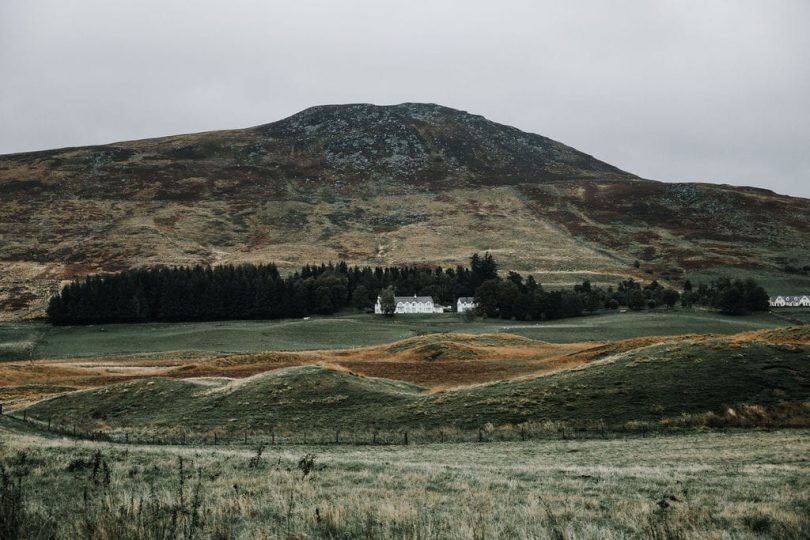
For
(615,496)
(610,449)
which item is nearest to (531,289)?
(610,449)

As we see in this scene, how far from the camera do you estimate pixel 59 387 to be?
208ft

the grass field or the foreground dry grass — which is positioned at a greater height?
the foreground dry grass

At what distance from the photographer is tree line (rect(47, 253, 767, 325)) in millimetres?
128750

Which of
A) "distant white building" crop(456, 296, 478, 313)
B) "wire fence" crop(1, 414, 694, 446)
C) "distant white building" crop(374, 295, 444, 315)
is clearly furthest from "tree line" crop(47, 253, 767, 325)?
"wire fence" crop(1, 414, 694, 446)

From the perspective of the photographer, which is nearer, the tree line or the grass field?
the grass field

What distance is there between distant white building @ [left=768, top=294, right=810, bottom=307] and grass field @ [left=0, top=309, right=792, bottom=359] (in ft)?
88.0

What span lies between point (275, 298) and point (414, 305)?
35.5 metres

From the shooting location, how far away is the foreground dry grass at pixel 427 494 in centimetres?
980

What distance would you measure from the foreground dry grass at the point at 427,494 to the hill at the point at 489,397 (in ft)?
33.2

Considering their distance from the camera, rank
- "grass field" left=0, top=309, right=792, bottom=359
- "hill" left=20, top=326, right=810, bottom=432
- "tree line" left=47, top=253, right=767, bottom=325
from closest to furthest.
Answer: "hill" left=20, top=326, right=810, bottom=432 < "grass field" left=0, top=309, right=792, bottom=359 < "tree line" left=47, top=253, right=767, bottom=325

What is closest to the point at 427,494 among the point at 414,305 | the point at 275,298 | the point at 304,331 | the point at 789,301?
the point at 304,331

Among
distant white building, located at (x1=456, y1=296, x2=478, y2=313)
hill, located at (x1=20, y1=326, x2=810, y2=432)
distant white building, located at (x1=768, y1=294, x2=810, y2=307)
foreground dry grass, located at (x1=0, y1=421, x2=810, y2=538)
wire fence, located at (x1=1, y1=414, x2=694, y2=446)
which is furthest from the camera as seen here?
distant white building, located at (x1=456, y1=296, x2=478, y2=313)

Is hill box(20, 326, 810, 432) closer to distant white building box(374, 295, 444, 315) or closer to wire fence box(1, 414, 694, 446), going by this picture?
wire fence box(1, 414, 694, 446)

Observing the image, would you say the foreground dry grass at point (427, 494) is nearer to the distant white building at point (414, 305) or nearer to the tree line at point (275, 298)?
the tree line at point (275, 298)
